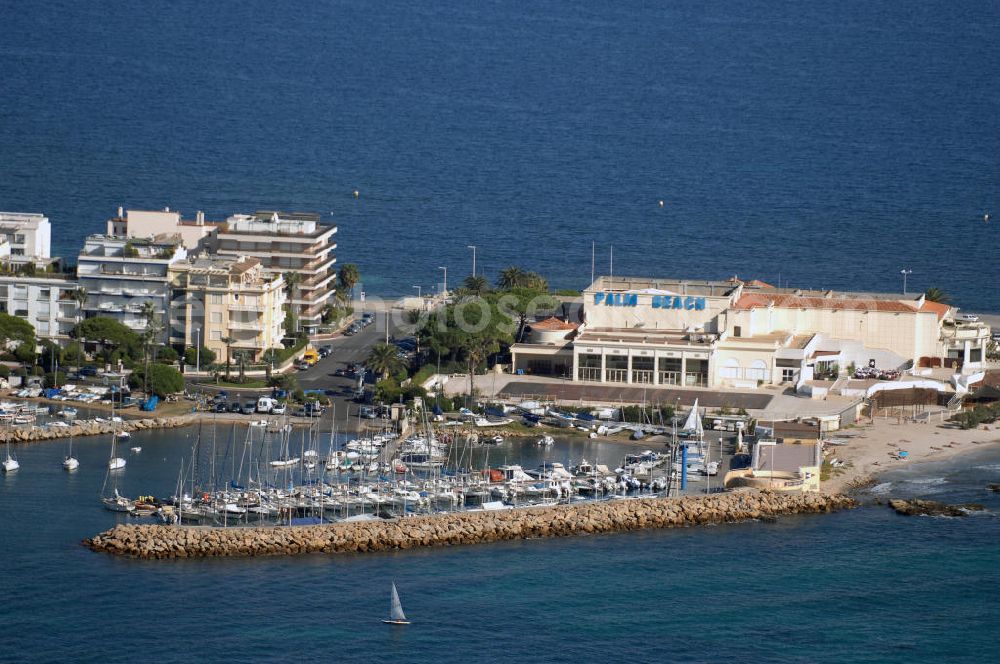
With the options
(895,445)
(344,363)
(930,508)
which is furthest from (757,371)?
(344,363)

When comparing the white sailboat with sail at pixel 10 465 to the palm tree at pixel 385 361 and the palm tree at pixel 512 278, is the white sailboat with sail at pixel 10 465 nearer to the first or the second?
the palm tree at pixel 385 361

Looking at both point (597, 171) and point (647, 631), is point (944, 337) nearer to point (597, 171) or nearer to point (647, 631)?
point (647, 631)

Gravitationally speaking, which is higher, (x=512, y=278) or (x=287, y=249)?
(x=287, y=249)

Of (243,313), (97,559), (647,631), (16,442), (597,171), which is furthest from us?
(597,171)

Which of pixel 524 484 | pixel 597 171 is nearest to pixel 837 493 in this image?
pixel 524 484

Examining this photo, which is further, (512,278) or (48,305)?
(512,278)

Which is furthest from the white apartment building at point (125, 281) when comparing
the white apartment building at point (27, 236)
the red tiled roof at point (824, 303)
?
the red tiled roof at point (824, 303)

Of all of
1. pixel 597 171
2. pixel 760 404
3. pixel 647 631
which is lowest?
pixel 647 631

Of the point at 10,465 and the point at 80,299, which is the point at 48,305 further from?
the point at 10,465
